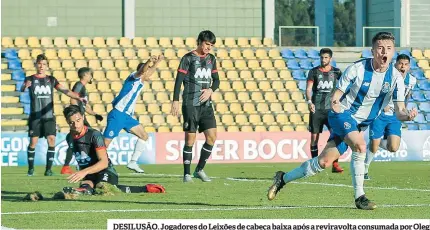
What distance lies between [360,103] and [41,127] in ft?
31.1

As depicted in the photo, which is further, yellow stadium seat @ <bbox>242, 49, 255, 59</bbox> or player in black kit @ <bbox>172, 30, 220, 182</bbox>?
yellow stadium seat @ <bbox>242, 49, 255, 59</bbox>

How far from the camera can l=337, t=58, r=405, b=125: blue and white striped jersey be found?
11.0m

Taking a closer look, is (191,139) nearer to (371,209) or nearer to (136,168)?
(136,168)

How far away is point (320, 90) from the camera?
1967 centimetres

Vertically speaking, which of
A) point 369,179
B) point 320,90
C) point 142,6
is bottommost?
point 369,179

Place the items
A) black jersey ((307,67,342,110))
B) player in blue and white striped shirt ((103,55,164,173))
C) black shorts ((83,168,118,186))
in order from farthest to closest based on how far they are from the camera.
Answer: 1. black jersey ((307,67,342,110))
2. player in blue and white striped shirt ((103,55,164,173))
3. black shorts ((83,168,118,186))

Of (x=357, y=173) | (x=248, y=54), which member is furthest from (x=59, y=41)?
(x=357, y=173)

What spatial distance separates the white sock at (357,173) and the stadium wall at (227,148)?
14.4 metres

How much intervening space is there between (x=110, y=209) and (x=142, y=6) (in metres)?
22.3

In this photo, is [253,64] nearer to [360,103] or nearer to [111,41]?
[111,41]

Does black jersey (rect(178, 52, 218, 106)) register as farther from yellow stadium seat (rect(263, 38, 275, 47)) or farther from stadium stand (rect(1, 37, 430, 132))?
yellow stadium seat (rect(263, 38, 275, 47))

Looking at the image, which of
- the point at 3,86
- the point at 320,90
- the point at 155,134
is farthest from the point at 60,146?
the point at 320,90

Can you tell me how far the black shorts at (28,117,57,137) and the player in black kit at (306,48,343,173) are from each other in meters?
4.64

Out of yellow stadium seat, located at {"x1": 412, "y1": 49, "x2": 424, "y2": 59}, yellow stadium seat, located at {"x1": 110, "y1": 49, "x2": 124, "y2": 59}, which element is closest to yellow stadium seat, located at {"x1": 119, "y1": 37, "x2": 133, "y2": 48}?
yellow stadium seat, located at {"x1": 110, "y1": 49, "x2": 124, "y2": 59}
